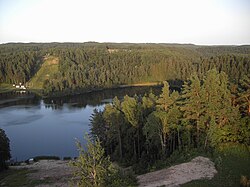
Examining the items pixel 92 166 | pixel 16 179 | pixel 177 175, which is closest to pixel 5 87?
pixel 16 179

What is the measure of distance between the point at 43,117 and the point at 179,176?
71.3 m

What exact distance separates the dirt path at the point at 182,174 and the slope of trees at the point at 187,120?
438 centimetres

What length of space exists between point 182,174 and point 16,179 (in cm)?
2286

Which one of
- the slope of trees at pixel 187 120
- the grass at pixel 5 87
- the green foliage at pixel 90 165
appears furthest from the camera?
the grass at pixel 5 87

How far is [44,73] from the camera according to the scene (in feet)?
607

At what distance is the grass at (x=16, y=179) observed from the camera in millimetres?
37469

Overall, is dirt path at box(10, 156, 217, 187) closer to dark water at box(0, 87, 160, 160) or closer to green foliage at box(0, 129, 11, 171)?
green foliage at box(0, 129, 11, 171)

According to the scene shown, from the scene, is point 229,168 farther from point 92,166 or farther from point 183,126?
point 92,166

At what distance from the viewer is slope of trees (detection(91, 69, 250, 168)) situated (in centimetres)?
3459

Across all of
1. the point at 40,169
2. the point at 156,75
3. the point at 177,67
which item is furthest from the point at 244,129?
the point at 156,75

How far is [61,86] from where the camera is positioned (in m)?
147

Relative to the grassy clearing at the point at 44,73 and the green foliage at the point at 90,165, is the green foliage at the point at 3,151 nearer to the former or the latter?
the green foliage at the point at 90,165

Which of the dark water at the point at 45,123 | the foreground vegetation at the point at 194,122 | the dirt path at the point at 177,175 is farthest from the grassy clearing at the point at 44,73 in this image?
the dirt path at the point at 177,175

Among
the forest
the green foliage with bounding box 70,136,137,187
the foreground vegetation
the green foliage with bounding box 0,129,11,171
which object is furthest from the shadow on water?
the green foliage with bounding box 70,136,137,187
